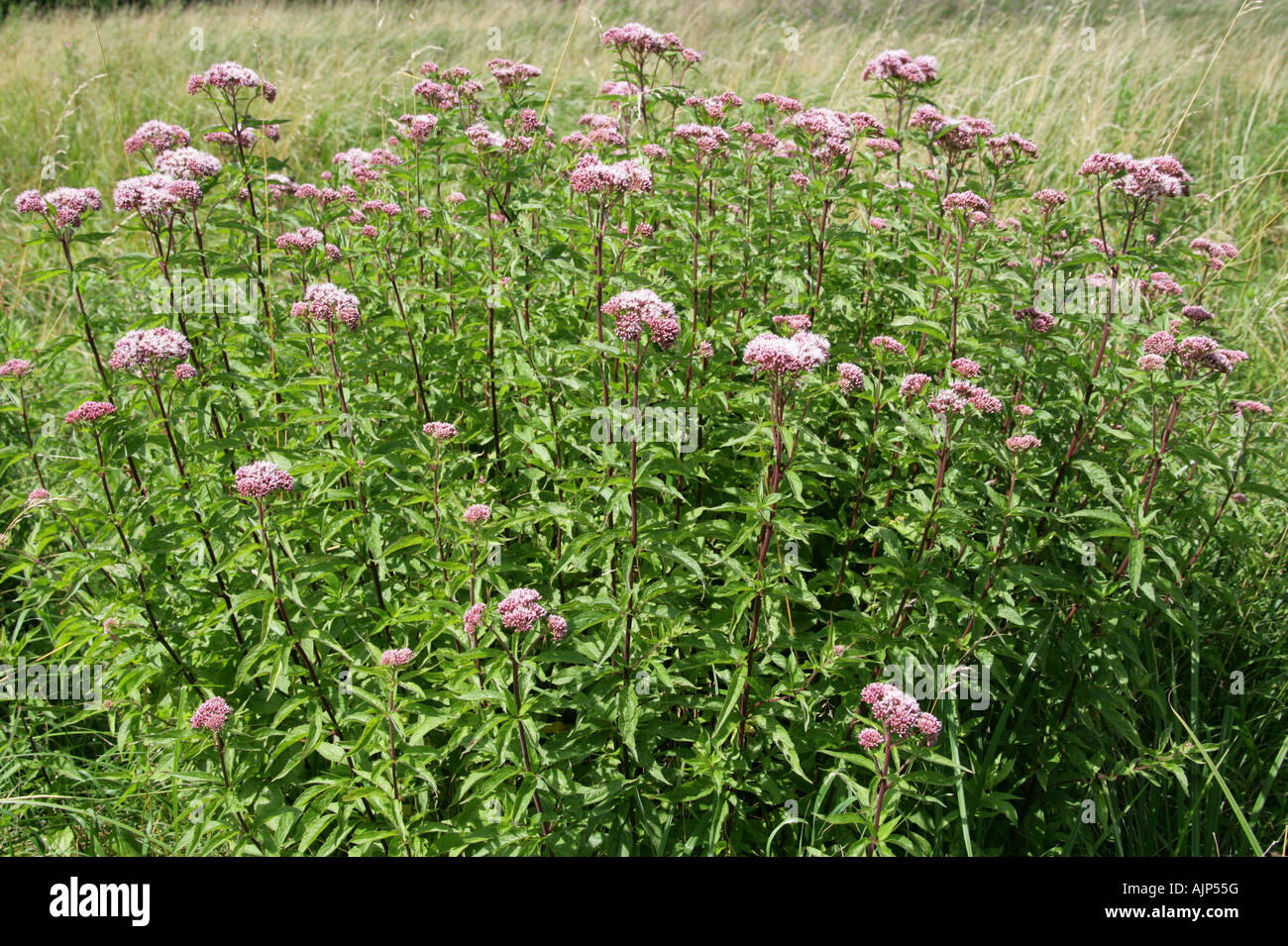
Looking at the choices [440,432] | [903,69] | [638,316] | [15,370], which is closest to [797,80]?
[903,69]

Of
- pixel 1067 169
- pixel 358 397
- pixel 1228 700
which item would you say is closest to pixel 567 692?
pixel 358 397

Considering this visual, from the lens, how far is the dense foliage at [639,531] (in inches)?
125

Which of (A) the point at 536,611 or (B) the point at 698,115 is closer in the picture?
(A) the point at 536,611

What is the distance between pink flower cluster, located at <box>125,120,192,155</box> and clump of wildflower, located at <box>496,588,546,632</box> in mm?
3154

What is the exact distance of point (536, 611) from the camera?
9.14ft

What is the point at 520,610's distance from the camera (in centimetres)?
277

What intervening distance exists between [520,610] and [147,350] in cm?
175

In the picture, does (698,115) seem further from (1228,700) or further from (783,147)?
(1228,700)

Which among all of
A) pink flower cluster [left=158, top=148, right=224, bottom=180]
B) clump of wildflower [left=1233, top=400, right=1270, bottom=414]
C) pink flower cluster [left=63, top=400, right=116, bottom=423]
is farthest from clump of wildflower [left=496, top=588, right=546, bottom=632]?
clump of wildflower [left=1233, top=400, right=1270, bottom=414]

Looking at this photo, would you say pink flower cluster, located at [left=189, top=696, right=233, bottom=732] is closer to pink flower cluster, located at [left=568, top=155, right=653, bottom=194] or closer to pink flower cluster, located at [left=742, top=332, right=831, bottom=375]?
pink flower cluster, located at [left=742, top=332, right=831, bottom=375]

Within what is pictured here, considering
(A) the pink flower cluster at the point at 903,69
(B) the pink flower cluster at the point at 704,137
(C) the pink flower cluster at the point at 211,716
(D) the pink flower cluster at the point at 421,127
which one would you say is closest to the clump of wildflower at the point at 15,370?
(C) the pink flower cluster at the point at 211,716

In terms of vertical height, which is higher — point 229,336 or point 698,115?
point 698,115

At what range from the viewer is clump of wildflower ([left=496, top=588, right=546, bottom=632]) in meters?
2.75

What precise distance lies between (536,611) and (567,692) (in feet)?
1.67
